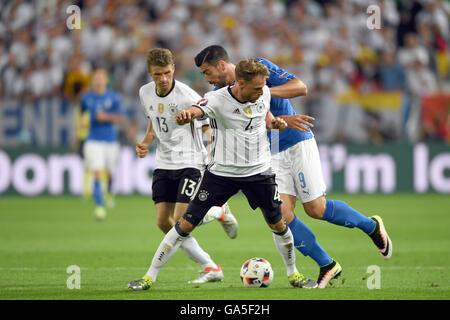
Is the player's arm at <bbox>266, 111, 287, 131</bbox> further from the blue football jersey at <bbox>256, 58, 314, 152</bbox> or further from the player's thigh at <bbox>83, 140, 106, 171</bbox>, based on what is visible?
the player's thigh at <bbox>83, 140, 106, 171</bbox>

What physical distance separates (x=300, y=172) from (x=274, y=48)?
503 inches

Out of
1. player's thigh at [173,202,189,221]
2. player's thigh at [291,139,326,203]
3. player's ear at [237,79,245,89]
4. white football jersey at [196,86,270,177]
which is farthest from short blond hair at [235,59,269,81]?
player's thigh at [173,202,189,221]

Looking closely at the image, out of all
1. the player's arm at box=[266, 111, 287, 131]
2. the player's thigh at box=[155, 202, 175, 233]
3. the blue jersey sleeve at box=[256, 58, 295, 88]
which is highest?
the blue jersey sleeve at box=[256, 58, 295, 88]

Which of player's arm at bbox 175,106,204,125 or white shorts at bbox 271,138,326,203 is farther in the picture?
white shorts at bbox 271,138,326,203

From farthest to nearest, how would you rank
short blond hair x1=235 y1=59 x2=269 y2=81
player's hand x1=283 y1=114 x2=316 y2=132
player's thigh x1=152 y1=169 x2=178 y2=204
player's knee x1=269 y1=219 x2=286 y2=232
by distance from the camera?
1. player's thigh x1=152 y1=169 x2=178 y2=204
2. player's knee x1=269 y1=219 x2=286 y2=232
3. player's hand x1=283 y1=114 x2=316 y2=132
4. short blond hair x1=235 y1=59 x2=269 y2=81

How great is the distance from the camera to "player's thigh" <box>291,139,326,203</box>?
7.43 meters

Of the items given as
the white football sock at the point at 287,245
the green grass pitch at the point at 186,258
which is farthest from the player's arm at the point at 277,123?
the green grass pitch at the point at 186,258

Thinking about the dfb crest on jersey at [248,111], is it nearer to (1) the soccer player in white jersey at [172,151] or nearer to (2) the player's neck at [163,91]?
(1) the soccer player in white jersey at [172,151]

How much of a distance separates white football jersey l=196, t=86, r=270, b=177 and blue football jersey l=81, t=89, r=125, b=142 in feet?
26.4

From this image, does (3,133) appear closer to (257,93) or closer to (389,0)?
(389,0)

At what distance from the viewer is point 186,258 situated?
9.84 metres

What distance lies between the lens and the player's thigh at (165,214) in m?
7.80

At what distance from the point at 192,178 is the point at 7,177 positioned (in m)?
11.7
